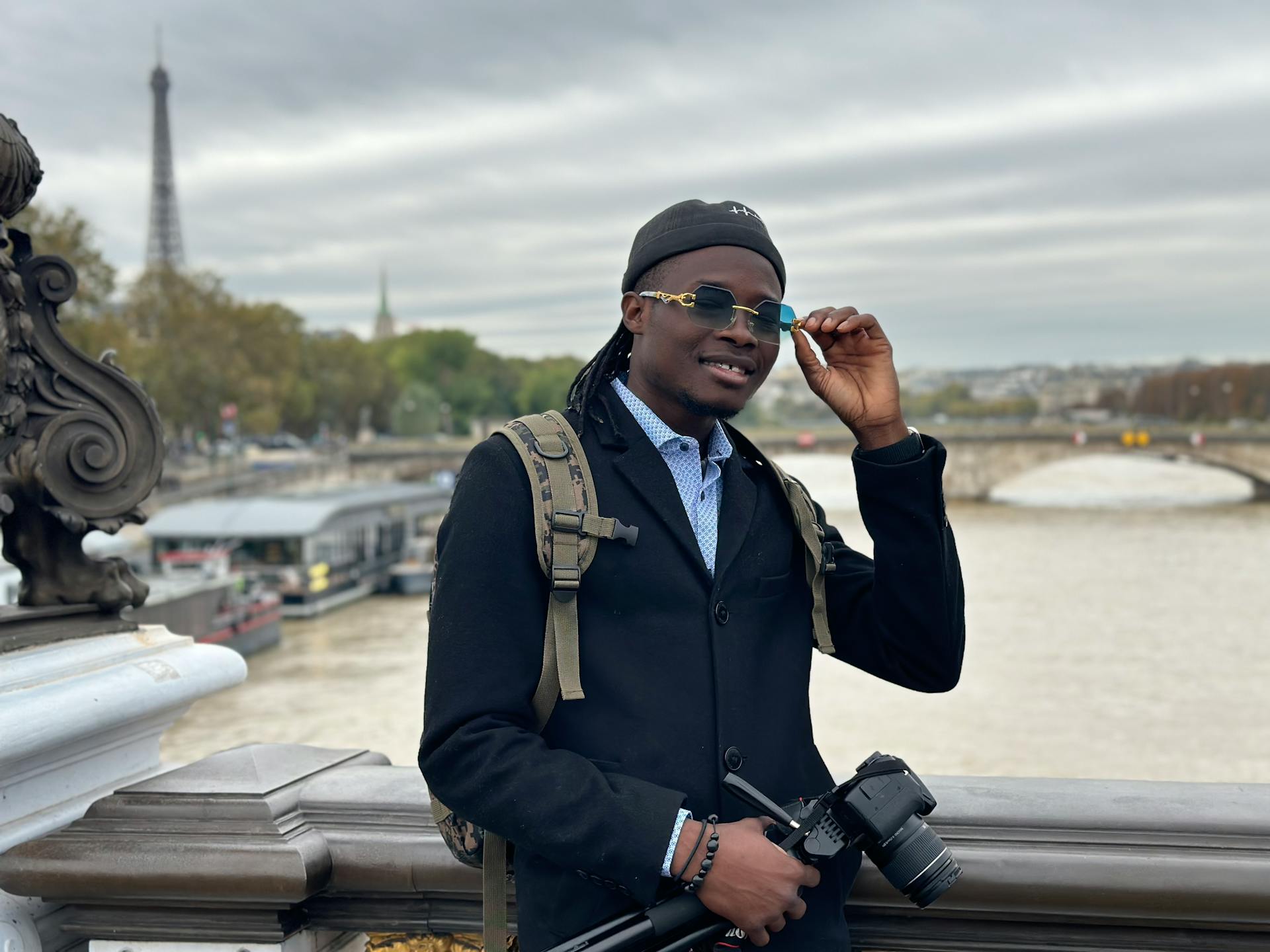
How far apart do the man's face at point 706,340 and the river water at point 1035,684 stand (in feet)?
32.3

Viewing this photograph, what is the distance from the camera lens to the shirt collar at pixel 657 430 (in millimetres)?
1981

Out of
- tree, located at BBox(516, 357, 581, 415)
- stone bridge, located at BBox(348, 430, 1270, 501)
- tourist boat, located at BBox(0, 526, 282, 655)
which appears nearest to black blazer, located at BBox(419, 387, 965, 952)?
tourist boat, located at BBox(0, 526, 282, 655)

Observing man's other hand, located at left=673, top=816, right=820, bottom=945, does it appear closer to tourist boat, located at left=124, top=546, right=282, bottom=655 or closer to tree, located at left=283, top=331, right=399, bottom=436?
tourist boat, located at left=124, top=546, right=282, bottom=655

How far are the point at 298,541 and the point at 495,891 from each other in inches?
1198

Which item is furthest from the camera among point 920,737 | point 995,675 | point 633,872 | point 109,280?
point 109,280

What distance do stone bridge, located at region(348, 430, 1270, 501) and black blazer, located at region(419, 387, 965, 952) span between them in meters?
54.8

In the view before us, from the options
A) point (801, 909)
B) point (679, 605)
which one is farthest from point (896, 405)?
point (801, 909)

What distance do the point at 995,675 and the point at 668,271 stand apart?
19.9 meters

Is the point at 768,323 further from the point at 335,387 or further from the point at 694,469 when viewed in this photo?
the point at 335,387

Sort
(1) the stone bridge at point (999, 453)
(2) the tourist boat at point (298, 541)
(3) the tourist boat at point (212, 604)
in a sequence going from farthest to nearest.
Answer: (1) the stone bridge at point (999, 453) < (2) the tourist boat at point (298, 541) < (3) the tourist boat at point (212, 604)

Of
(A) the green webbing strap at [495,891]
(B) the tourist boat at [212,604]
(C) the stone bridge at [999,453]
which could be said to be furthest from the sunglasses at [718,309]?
(C) the stone bridge at [999,453]

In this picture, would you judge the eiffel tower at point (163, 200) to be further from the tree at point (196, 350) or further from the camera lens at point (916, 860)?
the camera lens at point (916, 860)

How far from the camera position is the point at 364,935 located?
236 centimetres

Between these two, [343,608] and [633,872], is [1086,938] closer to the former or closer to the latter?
[633,872]
